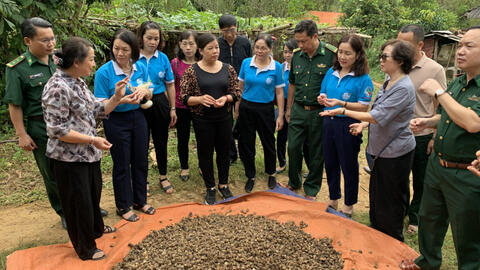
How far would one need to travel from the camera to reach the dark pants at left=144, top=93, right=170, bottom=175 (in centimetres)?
377

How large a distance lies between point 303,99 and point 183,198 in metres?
1.80

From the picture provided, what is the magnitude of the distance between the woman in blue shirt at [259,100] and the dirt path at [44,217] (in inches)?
18.3

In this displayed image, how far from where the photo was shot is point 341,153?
341cm

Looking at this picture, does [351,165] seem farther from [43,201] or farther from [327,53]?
[43,201]

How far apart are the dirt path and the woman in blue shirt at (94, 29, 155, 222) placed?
0.31 m

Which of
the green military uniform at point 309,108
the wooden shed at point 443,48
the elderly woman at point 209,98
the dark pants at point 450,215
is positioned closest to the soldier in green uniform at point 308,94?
the green military uniform at point 309,108

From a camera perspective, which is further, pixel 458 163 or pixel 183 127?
pixel 183 127

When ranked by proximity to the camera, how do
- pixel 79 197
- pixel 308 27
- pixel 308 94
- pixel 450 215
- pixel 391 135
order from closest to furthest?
pixel 450 215
pixel 79 197
pixel 391 135
pixel 308 27
pixel 308 94

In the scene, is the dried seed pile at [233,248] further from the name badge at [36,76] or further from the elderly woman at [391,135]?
the name badge at [36,76]

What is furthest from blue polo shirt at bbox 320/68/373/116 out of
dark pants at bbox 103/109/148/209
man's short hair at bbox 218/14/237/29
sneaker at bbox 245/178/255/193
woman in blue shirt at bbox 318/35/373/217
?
dark pants at bbox 103/109/148/209

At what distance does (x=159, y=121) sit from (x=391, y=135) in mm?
2417

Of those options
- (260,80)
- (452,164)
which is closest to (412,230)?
(452,164)

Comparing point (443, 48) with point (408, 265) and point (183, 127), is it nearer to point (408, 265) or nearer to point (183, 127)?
point (183, 127)

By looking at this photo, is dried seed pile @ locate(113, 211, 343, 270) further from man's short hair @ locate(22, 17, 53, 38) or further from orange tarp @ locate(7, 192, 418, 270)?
man's short hair @ locate(22, 17, 53, 38)
